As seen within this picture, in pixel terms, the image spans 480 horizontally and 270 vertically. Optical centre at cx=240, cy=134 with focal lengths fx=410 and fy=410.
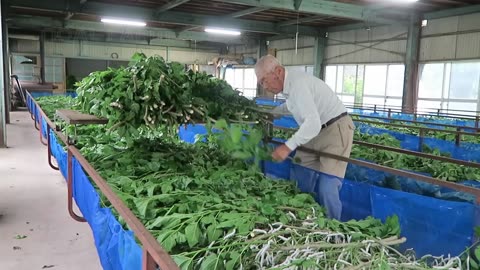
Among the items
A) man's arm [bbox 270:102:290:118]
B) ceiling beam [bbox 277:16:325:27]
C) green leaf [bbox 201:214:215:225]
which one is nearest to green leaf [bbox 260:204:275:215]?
green leaf [bbox 201:214:215:225]

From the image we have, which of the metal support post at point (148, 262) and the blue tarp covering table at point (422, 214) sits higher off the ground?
→ the metal support post at point (148, 262)

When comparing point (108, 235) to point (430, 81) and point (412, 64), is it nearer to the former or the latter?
point (412, 64)

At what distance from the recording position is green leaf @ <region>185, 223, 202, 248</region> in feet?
6.48

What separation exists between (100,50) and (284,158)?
20795mm

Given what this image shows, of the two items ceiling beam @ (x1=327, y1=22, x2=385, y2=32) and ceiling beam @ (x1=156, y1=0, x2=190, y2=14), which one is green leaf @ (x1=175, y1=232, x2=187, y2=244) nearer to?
ceiling beam @ (x1=156, y1=0, x2=190, y2=14)

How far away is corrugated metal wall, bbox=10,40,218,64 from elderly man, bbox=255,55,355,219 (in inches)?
681

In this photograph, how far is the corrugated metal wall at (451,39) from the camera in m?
11.0

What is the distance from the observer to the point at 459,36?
11.4 m

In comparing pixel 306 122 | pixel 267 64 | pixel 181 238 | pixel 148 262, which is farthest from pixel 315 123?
pixel 148 262

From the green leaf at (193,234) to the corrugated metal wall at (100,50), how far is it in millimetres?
18434

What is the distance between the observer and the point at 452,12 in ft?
37.5

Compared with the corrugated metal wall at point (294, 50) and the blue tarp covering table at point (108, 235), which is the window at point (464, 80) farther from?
the blue tarp covering table at point (108, 235)

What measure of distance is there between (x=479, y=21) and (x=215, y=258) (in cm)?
1162

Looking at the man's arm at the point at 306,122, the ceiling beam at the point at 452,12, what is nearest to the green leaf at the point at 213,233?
the man's arm at the point at 306,122
